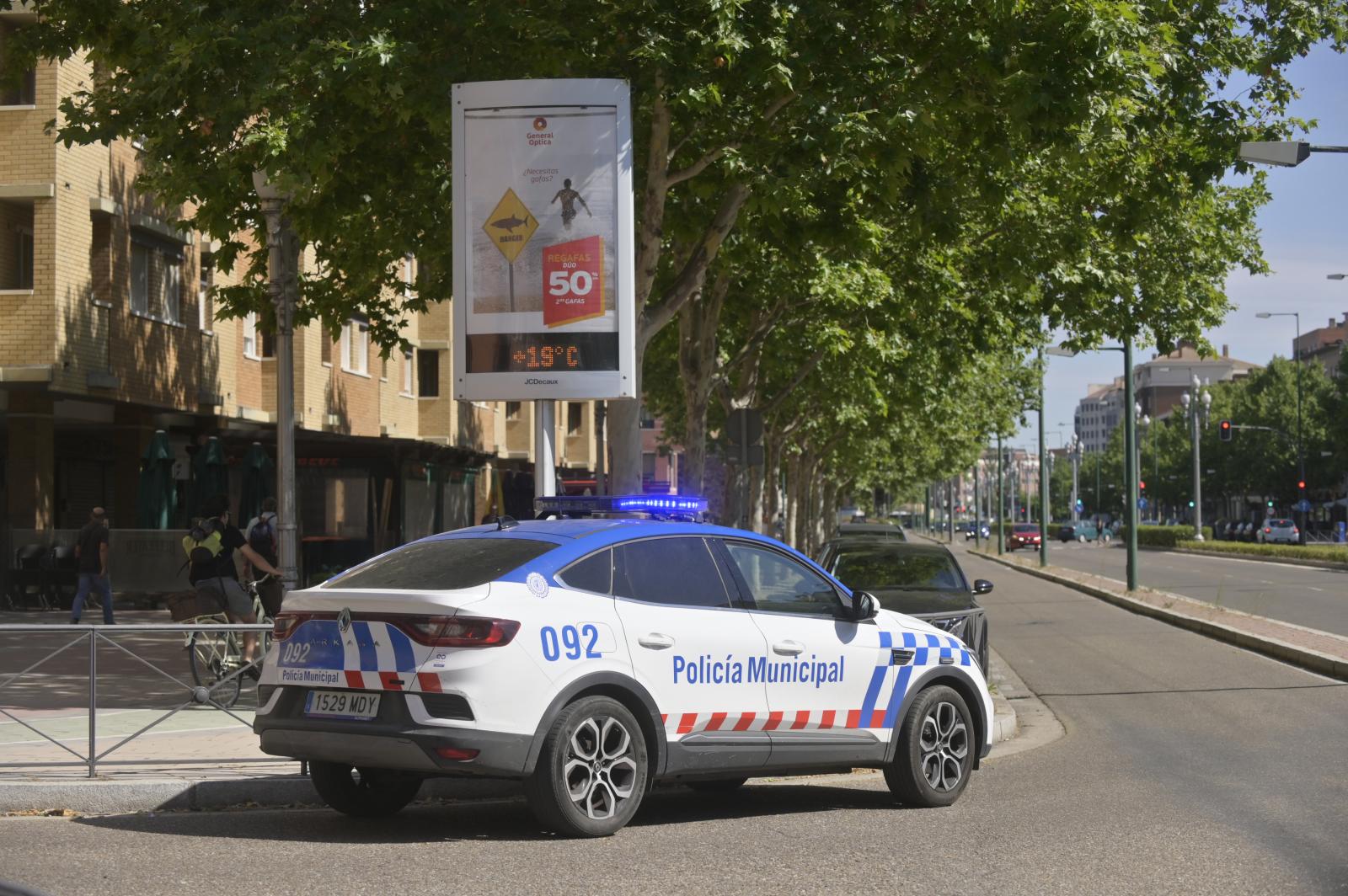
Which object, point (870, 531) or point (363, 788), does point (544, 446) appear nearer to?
point (363, 788)

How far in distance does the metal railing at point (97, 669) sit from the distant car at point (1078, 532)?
105174 mm

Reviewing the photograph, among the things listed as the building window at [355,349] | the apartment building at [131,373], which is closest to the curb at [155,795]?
the apartment building at [131,373]

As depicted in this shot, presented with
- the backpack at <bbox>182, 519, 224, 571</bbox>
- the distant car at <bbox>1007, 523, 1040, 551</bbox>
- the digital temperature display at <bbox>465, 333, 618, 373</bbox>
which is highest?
the digital temperature display at <bbox>465, 333, 618, 373</bbox>

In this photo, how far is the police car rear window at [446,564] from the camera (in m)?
7.83

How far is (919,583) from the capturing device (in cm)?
1570

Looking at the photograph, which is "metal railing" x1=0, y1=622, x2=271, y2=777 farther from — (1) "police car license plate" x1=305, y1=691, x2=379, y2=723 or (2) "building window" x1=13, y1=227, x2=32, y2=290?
(2) "building window" x1=13, y1=227, x2=32, y2=290

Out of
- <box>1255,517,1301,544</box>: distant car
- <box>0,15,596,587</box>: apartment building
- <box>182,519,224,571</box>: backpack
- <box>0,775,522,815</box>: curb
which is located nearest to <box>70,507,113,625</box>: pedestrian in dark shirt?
<box>0,15,596,587</box>: apartment building

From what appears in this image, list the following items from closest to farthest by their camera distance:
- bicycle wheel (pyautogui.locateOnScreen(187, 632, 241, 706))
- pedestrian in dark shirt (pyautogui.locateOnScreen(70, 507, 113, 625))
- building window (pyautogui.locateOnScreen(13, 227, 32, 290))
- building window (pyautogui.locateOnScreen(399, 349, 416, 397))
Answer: bicycle wheel (pyautogui.locateOnScreen(187, 632, 241, 706)) < pedestrian in dark shirt (pyautogui.locateOnScreen(70, 507, 113, 625)) < building window (pyautogui.locateOnScreen(13, 227, 32, 290)) < building window (pyautogui.locateOnScreen(399, 349, 416, 397))

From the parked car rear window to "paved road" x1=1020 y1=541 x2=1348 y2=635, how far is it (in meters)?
9.32

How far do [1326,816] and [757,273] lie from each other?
17831 millimetres

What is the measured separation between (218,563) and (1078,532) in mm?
105631

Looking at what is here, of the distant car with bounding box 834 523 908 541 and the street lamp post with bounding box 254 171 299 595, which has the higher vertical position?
the street lamp post with bounding box 254 171 299 595

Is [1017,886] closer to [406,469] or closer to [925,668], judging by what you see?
[925,668]

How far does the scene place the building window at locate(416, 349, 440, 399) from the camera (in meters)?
44.1
